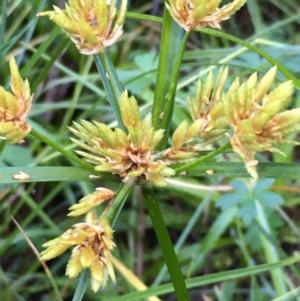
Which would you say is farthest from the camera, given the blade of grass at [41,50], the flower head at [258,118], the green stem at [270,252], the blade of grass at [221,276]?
the green stem at [270,252]

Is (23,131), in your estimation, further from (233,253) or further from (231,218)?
(233,253)

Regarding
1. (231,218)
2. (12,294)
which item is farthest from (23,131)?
(12,294)

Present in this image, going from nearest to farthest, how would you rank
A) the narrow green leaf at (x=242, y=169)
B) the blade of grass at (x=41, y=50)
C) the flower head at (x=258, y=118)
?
the flower head at (x=258, y=118)
the narrow green leaf at (x=242, y=169)
the blade of grass at (x=41, y=50)

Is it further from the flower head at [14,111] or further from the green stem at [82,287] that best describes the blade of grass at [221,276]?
the flower head at [14,111]

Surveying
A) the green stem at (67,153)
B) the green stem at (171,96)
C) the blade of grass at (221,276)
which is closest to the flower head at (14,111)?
the green stem at (67,153)

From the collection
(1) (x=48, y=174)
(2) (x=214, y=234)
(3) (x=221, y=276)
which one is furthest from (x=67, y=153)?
(2) (x=214, y=234)

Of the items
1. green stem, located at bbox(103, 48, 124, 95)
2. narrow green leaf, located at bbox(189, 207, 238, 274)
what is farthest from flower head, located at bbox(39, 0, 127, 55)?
narrow green leaf, located at bbox(189, 207, 238, 274)

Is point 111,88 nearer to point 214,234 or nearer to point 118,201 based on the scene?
point 118,201

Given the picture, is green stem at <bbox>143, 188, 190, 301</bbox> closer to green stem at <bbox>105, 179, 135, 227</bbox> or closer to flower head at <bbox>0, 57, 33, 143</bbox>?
green stem at <bbox>105, 179, 135, 227</bbox>
